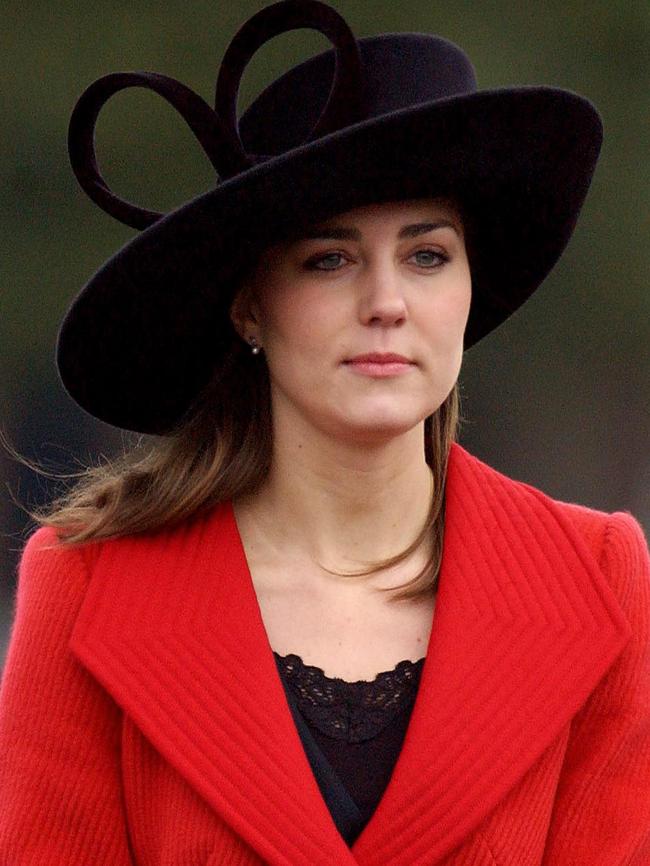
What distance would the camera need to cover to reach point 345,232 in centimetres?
290

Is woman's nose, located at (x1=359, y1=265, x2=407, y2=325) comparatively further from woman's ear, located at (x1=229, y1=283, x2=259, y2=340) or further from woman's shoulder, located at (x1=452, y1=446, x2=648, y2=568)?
woman's shoulder, located at (x1=452, y1=446, x2=648, y2=568)

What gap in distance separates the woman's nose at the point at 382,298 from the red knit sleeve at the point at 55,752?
605mm

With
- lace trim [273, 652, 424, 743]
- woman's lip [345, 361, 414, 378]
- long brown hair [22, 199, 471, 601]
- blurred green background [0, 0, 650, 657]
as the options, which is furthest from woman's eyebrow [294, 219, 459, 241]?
blurred green background [0, 0, 650, 657]

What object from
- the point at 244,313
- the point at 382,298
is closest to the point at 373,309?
the point at 382,298

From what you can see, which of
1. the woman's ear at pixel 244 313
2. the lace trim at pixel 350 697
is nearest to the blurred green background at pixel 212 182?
the woman's ear at pixel 244 313

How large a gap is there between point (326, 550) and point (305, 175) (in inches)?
25.3

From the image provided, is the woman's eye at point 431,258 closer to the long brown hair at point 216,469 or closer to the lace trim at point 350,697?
the long brown hair at point 216,469

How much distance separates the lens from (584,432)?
9352 millimetres

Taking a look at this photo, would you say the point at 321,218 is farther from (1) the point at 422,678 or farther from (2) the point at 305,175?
(1) the point at 422,678

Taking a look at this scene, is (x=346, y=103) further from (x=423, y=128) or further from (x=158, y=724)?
(x=158, y=724)

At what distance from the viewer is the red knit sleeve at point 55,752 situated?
296cm

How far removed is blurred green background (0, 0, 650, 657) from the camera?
833cm

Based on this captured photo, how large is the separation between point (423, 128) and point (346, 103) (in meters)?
0.12

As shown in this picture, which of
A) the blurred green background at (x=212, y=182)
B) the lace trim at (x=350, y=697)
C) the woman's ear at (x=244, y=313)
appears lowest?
the blurred green background at (x=212, y=182)
